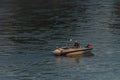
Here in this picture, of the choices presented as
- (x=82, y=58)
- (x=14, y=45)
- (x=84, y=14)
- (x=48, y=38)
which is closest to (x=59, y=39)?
(x=48, y=38)

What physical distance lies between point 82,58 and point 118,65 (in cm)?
985

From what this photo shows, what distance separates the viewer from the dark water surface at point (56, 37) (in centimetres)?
8912

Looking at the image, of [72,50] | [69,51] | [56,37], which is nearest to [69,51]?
[69,51]

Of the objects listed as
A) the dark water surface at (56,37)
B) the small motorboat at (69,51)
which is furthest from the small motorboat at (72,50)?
the dark water surface at (56,37)

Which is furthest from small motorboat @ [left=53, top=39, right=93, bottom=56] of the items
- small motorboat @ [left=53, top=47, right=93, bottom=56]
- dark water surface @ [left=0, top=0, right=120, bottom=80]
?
dark water surface @ [left=0, top=0, right=120, bottom=80]

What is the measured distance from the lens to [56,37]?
12088 centimetres

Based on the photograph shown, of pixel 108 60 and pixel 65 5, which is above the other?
pixel 65 5

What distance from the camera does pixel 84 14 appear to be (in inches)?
6225

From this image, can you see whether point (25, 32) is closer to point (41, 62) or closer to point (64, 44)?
point (64, 44)

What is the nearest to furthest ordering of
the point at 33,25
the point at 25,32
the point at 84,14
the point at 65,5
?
Answer: the point at 25,32 < the point at 33,25 < the point at 84,14 < the point at 65,5

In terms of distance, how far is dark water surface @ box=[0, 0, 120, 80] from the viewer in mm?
89125

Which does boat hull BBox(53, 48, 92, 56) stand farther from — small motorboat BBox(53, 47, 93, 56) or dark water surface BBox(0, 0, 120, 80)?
dark water surface BBox(0, 0, 120, 80)

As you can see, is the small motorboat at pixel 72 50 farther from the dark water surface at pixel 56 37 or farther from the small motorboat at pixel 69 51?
the dark water surface at pixel 56 37

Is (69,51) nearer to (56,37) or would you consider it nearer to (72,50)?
(72,50)
